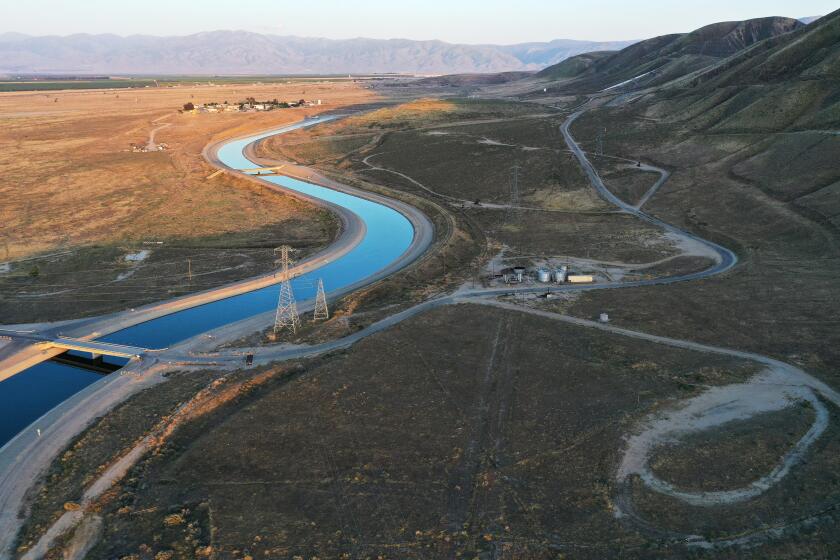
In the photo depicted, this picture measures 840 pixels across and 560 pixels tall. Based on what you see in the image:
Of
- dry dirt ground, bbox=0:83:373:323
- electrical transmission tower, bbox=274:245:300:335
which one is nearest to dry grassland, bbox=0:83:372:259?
dry dirt ground, bbox=0:83:373:323

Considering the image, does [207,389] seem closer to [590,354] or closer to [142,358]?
[142,358]

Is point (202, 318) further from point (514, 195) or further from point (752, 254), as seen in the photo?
point (752, 254)

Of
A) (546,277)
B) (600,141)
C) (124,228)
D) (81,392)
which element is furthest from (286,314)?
(600,141)

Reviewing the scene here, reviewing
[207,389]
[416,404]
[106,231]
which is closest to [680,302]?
[416,404]

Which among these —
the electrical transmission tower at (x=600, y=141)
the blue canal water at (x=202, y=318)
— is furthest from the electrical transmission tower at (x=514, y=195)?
the electrical transmission tower at (x=600, y=141)

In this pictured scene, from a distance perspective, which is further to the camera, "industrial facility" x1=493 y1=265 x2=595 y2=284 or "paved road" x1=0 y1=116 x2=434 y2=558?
"industrial facility" x1=493 y1=265 x2=595 y2=284

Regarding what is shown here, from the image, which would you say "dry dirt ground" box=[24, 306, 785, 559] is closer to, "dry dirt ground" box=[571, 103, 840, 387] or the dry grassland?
"dry dirt ground" box=[571, 103, 840, 387]

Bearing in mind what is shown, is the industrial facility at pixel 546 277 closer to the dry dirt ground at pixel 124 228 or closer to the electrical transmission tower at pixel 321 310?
the electrical transmission tower at pixel 321 310

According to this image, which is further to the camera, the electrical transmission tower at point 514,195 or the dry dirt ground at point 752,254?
the electrical transmission tower at point 514,195
